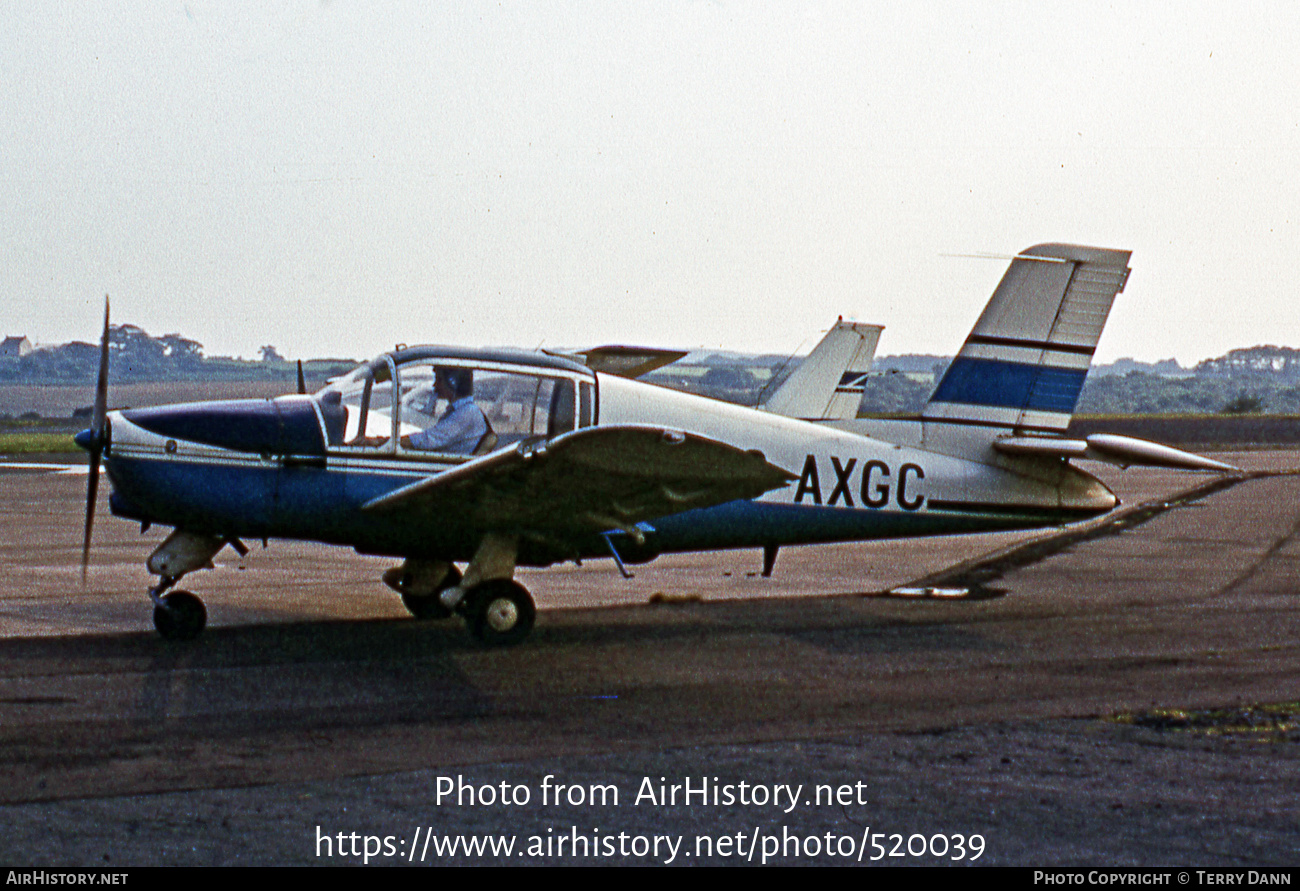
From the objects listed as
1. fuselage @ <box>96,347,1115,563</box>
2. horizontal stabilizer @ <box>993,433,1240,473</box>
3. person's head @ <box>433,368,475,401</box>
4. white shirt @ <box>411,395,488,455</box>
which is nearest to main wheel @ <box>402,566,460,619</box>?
fuselage @ <box>96,347,1115,563</box>

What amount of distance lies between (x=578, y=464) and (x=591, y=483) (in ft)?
1.30

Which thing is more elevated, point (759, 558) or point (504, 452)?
point (504, 452)

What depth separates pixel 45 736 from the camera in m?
7.57

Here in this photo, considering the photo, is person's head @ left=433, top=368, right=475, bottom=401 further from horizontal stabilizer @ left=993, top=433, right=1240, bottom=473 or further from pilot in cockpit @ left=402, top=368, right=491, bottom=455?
horizontal stabilizer @ left=993, top=433, right=1240, bottom=473

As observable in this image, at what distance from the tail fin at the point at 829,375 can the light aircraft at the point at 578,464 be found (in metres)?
9.00

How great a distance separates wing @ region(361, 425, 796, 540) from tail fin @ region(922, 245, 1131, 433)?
3029 mm

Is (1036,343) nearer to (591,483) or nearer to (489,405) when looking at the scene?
(591,483)

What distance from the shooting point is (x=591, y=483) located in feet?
34.0

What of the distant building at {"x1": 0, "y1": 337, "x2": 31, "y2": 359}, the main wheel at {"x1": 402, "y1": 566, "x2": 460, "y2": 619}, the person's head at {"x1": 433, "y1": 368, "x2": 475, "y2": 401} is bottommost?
the distant building at {"x1": 0, "y1": 337, "x2": 31, "y2": 359}

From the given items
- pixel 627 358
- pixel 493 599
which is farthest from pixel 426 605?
pixel 627 358

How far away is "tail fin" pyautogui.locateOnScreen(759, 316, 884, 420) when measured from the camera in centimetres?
2214

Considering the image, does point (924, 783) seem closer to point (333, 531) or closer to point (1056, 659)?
point (1056, 659)
